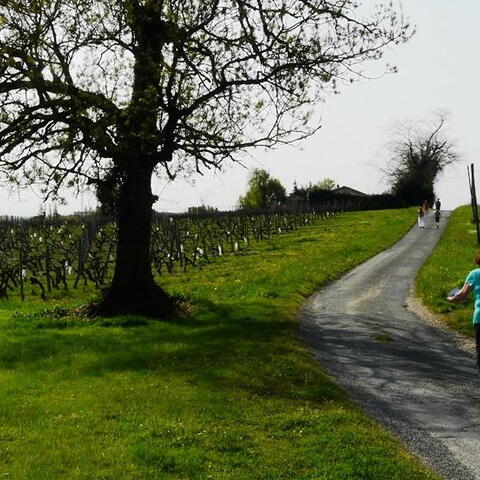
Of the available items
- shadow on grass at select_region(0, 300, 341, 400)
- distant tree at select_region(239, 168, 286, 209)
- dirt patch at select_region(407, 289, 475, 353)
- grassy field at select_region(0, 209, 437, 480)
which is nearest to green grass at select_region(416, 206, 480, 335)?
dirt patch at select_region(407, 289, 475, 353)

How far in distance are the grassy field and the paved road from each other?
0.47 m

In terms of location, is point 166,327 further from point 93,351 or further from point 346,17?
point 346,17

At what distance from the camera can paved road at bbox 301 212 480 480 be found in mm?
8633

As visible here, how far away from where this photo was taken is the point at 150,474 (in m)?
7.18

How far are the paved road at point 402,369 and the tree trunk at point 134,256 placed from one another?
4495 mm

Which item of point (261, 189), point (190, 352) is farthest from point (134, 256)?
point (261, 189)

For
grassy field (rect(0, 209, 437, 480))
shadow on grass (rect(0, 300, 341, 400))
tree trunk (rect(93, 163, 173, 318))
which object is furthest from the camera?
tree trunk (rect(93, 163, 173, 318))

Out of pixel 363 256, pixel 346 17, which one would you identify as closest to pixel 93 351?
pixel 346 17

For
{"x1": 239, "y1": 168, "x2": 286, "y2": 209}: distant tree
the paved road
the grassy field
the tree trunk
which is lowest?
the paved road

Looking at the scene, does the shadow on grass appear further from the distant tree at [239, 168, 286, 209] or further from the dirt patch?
the distant tree at [239, 168, 286, 209]

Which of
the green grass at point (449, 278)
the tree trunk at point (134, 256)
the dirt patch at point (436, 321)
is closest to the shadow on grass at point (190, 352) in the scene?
the tree trunk at point (134, 256)

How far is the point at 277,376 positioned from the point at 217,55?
981 cm

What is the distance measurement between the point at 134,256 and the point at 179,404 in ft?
29.0

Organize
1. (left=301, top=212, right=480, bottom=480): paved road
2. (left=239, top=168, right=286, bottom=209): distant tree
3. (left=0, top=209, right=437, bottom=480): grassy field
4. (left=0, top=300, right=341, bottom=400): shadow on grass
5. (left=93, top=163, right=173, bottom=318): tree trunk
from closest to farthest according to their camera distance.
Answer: (left=0, top=209, right=437, bottom=480): grassy field → (left=301, top=212, right=480, bottom=480): paved road → (left=0, top=300, right=341, bottom=400): shadow on grass → (left=93, top=163, right=173, bottom=318): tree trunk → (left=239, top=168, right=286, bottom=209): distant tree
